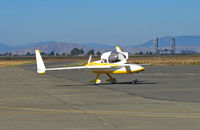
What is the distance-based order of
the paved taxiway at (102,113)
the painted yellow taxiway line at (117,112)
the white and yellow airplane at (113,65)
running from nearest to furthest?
1. the paved taxiway at (102,113)
2. the painted yellow taxiway line at (117,112)
3. the white and yellow airplane at (113,65)

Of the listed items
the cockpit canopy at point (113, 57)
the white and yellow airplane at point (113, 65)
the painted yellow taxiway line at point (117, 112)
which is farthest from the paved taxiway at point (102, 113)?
the cockpit canopy at point (113, 57)

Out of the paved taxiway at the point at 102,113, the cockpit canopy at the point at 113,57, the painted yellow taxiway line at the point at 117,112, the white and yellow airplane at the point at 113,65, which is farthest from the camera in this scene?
the cockpit canopy at the point at 113,57

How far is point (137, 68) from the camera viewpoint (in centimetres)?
2731

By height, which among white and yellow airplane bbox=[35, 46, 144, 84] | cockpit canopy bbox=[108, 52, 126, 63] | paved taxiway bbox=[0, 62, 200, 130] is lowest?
paved taxiway bbox=[0, 62, 200, 130]

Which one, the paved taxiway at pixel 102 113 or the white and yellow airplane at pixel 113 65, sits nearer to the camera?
the paved taxiway at pixel 102 113

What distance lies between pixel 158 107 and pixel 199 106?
145cm

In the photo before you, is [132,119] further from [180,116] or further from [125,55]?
[125,55]

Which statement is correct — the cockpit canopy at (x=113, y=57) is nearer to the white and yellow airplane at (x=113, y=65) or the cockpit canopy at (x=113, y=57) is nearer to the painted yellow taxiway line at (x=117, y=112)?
the white and yellow airplane at (x=113, y=65)

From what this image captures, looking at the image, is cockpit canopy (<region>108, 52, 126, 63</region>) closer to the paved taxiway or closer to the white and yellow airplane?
the white and yellow airplane

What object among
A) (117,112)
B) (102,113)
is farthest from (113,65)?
(102,113)

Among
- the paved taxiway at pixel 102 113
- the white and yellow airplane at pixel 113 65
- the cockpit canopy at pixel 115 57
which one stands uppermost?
the cockpit canopy at pixel 115 57

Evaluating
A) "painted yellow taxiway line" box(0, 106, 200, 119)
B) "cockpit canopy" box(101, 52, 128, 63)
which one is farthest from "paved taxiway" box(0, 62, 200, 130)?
"cockpit canopy" box(101, 52, 128, 63)

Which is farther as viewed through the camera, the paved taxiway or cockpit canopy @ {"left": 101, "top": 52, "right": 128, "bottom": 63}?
cockpit canopy @ {"left": 101, "top": 52, "right": 128, "bottom": 63}

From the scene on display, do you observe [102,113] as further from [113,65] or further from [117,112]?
[113,65]
